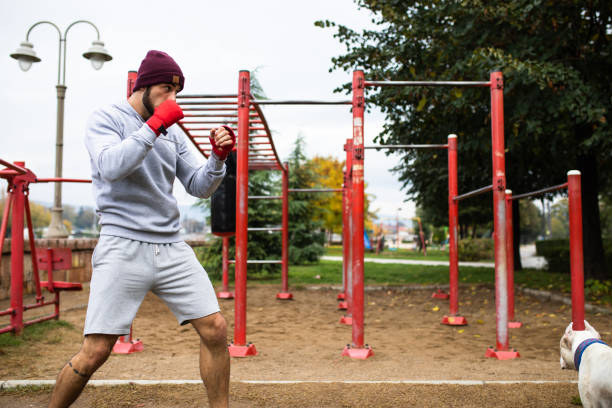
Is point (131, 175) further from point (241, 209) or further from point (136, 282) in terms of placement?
point (241, 209)

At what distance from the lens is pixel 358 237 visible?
4219mm

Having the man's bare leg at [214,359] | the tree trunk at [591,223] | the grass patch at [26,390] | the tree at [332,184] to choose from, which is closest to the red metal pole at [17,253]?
the grass patch at [26,390]

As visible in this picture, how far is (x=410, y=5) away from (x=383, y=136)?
91.3 inches

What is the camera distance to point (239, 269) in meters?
4.29

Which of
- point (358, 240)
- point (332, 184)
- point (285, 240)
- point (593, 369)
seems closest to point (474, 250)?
point (332, 184)

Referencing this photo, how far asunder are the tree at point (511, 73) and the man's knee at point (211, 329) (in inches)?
216

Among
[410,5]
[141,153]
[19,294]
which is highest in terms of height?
[410,5]

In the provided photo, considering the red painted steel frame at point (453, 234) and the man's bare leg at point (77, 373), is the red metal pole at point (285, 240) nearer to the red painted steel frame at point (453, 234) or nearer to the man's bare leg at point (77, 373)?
the red painted steel frame at point (453, 234)

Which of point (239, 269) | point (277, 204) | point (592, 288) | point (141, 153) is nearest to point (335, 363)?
point (239, 269)

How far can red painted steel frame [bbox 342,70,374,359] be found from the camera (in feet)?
13.7

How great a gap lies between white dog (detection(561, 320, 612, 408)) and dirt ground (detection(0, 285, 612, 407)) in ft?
2.11

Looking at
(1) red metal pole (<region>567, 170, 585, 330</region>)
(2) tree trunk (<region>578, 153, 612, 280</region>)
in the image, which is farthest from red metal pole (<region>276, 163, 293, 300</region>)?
(1) red metal pole (<region>567, 170, 585, 330</region>)

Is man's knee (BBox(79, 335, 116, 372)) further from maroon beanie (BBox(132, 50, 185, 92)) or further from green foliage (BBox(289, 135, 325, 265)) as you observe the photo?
green foliage (BBox(289, 135, 325, 265))

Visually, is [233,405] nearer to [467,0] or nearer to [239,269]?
[239,269]
